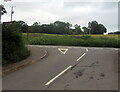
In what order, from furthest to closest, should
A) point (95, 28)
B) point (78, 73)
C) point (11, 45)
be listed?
point (95, 28), point (11, 45), point (78, 73)

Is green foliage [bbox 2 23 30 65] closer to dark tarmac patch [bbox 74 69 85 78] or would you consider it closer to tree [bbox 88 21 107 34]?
dark tarmac patch [bbox 74 69 85 78]

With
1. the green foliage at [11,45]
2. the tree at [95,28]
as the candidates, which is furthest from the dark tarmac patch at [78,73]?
the tree at [95,28]

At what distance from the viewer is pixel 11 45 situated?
48.3ft

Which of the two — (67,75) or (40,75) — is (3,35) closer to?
(40,75)

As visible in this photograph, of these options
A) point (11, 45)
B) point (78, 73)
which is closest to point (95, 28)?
point (11, 45)

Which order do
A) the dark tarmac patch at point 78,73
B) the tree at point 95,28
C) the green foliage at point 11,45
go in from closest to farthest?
the dark tarmac patch at point 78,73
the green foliage at point 11,45
the tree at point 95,28

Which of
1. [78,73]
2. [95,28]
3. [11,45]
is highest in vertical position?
[95,28]

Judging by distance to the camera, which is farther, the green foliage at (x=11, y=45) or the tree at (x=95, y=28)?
the tree at (x=95, y=28)

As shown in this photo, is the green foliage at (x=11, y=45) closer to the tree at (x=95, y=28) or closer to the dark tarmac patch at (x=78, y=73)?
the dark tarmac patch at (x=78, y=73)

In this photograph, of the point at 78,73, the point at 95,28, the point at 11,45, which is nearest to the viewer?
the point at 78,73

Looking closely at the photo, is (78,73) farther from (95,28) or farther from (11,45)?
(95,28)

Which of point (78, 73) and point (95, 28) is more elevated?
point (95, 28)

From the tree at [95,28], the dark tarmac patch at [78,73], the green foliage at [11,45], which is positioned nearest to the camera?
the dark tarmac patch at [78,73]

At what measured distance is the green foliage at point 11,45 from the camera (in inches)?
549
